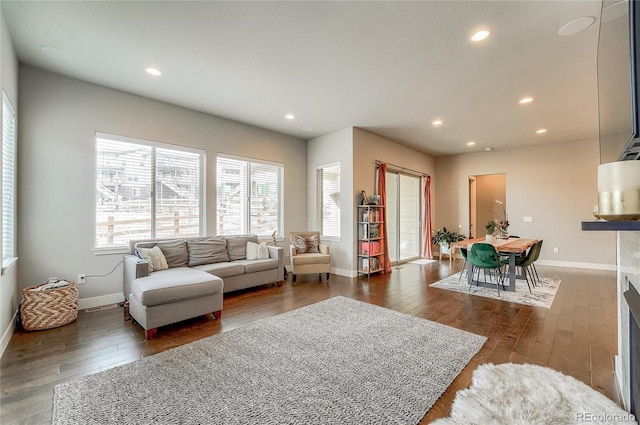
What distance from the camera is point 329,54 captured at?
299cm

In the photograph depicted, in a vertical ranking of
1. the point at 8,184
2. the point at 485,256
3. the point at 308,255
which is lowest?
the point at 308,255

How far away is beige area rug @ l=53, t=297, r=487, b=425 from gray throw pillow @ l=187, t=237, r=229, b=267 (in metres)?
1.73

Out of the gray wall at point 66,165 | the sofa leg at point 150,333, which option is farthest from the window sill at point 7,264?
the sofa leg at point 150,333

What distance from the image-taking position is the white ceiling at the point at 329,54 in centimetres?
236

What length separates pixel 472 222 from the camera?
823 centimetres

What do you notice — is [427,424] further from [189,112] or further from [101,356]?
[189,112]

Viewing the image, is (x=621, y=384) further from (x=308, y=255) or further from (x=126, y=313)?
(x=126, y=313)

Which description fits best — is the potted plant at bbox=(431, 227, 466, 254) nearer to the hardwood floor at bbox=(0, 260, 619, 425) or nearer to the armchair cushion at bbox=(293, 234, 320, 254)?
the hardwood floor at bbox=(0, 260, 619, 425)

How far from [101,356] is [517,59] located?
5011 mm

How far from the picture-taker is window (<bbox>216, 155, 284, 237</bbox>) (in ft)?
16.9

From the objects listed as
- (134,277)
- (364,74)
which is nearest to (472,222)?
(364,74)

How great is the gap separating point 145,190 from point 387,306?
391 centimetres

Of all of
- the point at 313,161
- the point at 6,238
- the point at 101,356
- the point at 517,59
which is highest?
the point at 517,59

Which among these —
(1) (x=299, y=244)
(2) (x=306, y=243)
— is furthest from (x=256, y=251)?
(2) (x=306, y=243)
